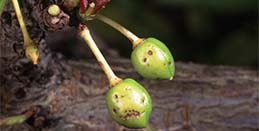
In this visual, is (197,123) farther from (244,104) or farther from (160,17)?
(160,17)

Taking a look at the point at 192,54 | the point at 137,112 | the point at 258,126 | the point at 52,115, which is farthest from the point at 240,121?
the point at 192,54

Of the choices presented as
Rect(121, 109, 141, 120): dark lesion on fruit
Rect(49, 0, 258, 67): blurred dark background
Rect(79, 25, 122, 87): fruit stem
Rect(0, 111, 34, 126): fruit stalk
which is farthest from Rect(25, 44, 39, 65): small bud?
→ Rect(49, 0, 258, 67): blurred dark background

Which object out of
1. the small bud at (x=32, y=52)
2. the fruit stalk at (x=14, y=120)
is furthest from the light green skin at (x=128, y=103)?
the fruit stalk at (x=14, y=120)

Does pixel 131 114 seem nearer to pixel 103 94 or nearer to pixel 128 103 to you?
pixel 128 103

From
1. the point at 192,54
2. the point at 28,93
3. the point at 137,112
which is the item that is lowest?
the point at 137,112

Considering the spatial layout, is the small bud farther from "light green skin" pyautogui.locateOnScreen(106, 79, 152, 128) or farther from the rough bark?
the rough bark

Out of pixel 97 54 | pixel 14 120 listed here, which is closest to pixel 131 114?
pixel 97 54
